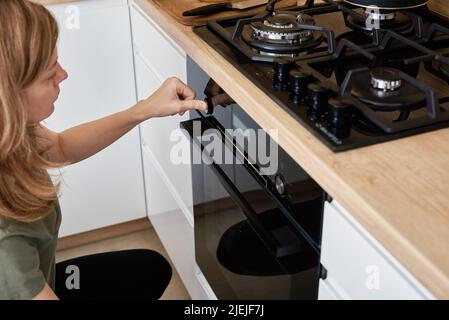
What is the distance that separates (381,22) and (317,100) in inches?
15.8

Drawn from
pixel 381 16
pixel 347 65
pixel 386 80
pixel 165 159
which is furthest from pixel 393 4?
pixel 165 159

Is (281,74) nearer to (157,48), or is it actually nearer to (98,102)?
→ (157,48)

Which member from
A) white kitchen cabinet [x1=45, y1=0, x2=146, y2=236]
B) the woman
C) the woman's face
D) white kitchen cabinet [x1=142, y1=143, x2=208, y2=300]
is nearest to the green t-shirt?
the woman

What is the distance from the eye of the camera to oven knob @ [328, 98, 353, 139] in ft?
2.92

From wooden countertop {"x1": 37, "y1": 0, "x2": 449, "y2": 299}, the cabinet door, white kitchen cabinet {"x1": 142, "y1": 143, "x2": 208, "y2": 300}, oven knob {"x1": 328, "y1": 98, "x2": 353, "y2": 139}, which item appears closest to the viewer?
wooden countertop {"x1": 37, "y1": 0, "x2": 449, "y2": 299}

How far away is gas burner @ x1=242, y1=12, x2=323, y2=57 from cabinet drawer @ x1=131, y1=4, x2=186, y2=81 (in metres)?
0.24

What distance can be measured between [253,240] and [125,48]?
84 centimetres

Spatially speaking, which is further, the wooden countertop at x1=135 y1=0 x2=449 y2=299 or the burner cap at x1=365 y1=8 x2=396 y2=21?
the burner cap at x1=365 y1=8 x2=396 y2=21

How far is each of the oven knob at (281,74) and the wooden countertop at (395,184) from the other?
0.04m

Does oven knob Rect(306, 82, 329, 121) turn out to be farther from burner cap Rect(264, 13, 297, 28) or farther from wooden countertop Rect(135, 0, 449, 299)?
burner cap Rect(264, 13, 297, 28)

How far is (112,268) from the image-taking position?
1.36 metres

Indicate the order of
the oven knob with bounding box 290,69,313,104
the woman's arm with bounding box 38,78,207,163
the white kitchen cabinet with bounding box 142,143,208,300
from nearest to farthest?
the oven knob with bounding box 290,69,313,104, the woman's arm with bounding box 38,78,207,163, the white kitchen cabinet with bounding box 142,143,208,300
